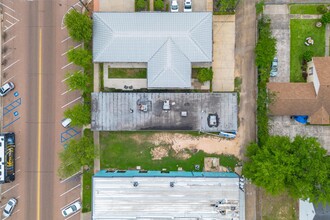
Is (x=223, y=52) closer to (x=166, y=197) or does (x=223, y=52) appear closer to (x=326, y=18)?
(x=326, y=18)

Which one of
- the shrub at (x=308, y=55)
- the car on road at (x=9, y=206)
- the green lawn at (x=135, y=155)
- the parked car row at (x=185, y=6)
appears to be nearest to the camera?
the parked car row at (x=185, y=6)

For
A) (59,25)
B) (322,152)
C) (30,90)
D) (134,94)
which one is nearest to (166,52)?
(134,94)

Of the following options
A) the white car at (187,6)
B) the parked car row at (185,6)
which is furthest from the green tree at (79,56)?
the white car at (187,6)

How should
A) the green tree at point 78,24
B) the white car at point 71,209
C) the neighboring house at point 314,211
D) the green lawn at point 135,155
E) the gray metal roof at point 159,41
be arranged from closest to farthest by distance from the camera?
the neighboring house at point 314,211, the green tree at point 78,24, the gray metal roof at point 159,41, the white car at point 71,209, the green lawn at point 135,155

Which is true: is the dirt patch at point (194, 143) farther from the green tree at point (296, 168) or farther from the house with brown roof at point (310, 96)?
the house with brown roof at point (310, 96)

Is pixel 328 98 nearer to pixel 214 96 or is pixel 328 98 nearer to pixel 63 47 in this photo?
pixel 214 96

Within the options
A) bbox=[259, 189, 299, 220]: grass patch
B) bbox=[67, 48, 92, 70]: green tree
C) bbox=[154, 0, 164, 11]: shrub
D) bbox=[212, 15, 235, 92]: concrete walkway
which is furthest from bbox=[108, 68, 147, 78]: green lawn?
bbox=[259, 189, 299, 220]: grass patch

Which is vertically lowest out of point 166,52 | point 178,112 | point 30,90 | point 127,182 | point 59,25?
point 127,182

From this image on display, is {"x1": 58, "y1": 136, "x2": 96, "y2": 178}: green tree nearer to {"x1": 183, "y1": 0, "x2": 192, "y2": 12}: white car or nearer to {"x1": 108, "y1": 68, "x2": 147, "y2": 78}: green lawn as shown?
{"x1": 108, "y1": 68, "x2": 147, "y2": 78}: green lawn
